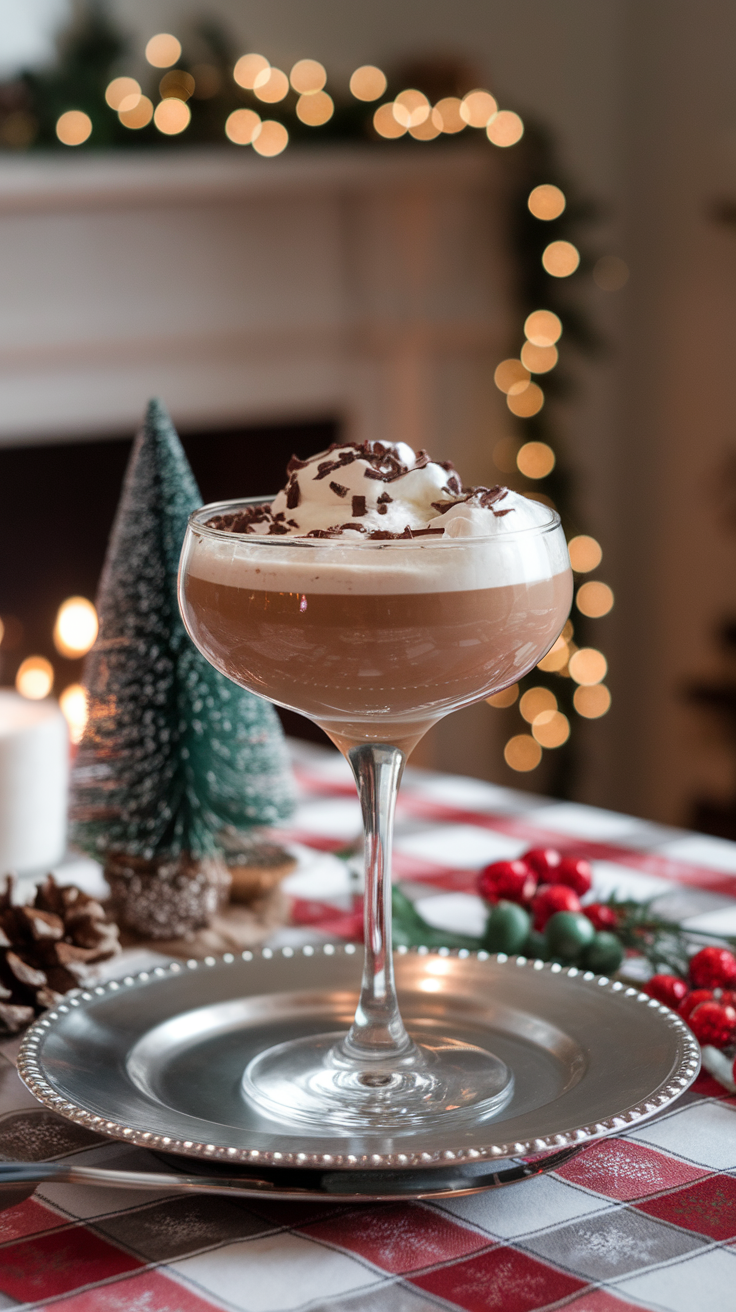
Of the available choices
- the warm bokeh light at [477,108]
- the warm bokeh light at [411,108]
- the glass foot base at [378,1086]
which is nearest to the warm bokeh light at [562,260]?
the warm bokeh light at [477,108]

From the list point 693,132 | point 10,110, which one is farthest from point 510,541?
point 693,132

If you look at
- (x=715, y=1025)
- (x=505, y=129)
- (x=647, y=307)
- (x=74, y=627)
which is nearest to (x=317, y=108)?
(x=505, y=129)

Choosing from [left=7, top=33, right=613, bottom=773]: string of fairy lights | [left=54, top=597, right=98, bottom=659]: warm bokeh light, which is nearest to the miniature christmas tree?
[left=7, top=33, right=613, bottom=773]: string of fairy lights

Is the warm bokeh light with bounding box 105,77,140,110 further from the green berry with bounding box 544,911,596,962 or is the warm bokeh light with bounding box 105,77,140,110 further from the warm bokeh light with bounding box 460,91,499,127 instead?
the green berry with bounding box 544,911,596,962

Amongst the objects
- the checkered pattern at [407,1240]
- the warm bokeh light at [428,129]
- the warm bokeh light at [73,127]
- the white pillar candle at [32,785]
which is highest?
the warm bokeh light at [428,129]

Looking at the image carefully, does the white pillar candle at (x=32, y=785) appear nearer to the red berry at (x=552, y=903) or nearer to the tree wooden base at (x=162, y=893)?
the tree wooden base at (x=162, y=893)
